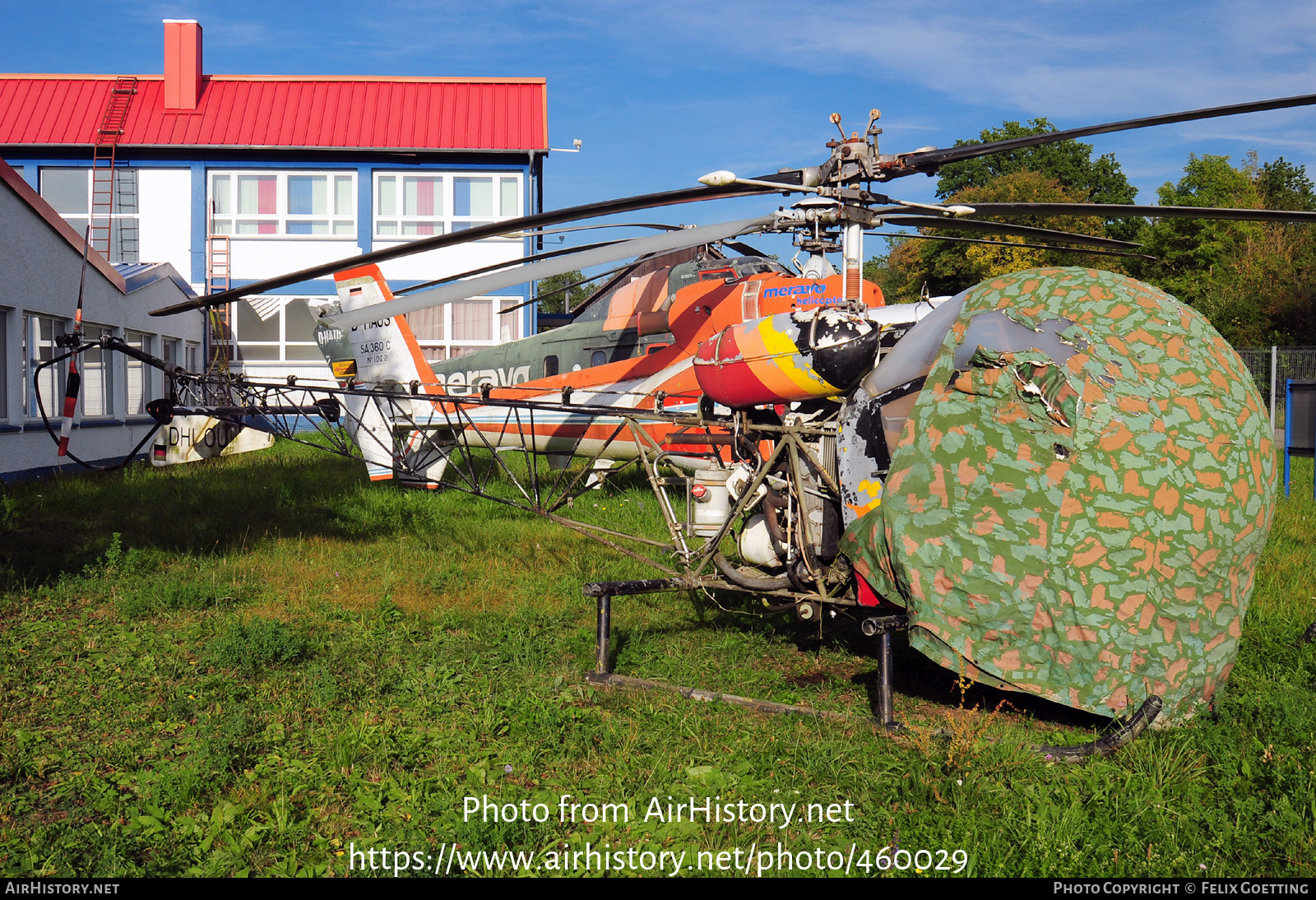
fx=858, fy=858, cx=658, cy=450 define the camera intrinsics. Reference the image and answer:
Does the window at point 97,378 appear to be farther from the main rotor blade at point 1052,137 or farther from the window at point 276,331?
the main rotor blade at point 1052,137

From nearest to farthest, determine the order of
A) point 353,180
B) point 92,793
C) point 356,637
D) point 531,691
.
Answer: point 92,793 < point 531,691 < point 356,637 < point 353,180

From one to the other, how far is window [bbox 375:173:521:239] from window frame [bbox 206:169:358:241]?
877 mm

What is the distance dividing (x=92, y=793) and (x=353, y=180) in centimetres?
2410

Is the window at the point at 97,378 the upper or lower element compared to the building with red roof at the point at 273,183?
lower

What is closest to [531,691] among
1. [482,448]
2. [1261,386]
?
[482,448]

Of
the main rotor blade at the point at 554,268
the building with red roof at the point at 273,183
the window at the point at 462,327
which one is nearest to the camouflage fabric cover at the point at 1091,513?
the main rotor blade at the point at 554,268

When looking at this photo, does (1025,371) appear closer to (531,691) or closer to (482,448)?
(531,691)

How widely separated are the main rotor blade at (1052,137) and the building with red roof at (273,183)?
1985 cm

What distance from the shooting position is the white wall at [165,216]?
25.3m

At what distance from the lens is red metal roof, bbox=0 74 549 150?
2522 centimetres

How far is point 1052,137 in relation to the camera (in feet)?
17.7

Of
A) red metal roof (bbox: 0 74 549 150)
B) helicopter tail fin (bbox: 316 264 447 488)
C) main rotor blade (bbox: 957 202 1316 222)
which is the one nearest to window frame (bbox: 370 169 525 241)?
red metal roof (bbox: 0 74 549 150)

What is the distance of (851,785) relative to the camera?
4414mm
